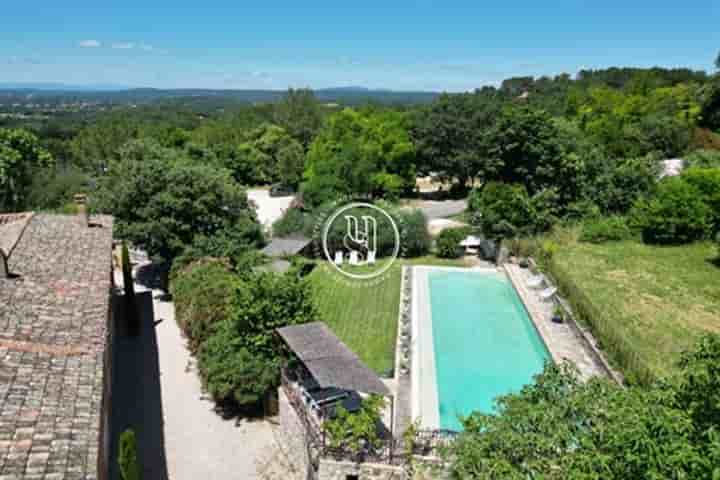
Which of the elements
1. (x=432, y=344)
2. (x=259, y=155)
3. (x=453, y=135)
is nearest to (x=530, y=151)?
(x=453, y=135)

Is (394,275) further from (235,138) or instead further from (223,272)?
(235,138)

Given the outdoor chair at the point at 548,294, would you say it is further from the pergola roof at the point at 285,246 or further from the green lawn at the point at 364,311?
the pergola roof at the point at 285,246

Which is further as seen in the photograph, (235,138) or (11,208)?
(235,138)

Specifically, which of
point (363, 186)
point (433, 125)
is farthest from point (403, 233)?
point (433, 125)

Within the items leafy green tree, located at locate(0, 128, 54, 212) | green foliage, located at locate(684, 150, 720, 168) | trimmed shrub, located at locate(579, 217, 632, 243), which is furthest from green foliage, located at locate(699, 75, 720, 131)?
leafy green tree, located at locate(0, 128, 54, 212)

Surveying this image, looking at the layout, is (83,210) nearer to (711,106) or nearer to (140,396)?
(140,396)

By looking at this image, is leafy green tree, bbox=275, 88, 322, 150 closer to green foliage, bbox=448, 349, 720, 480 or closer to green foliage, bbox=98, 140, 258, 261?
green foliage, bbox=98, 140, 258, 261
